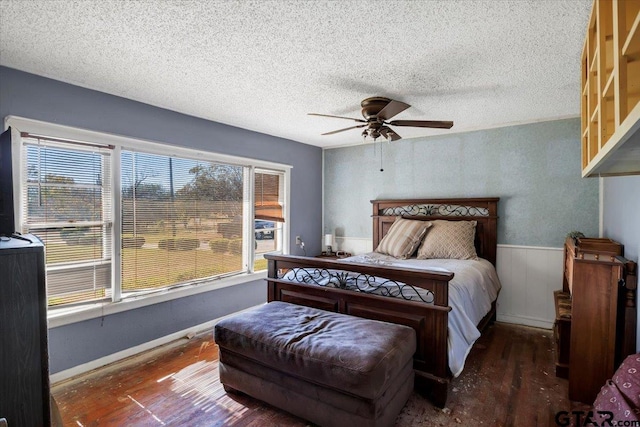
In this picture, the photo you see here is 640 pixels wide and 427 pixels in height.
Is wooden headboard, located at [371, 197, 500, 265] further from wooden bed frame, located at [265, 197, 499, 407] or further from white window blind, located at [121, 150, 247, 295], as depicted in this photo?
white window blind, located at [121, 150, 247, 295]

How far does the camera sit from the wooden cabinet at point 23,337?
1.08 m

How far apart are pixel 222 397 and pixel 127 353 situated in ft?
3.86

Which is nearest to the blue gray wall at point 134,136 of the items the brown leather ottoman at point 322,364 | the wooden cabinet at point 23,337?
the brown leather ottoman at point 322,364

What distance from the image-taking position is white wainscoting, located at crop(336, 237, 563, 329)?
342 centimetres

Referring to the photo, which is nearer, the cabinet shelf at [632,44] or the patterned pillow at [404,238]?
the cabinet shelf at [632,44]

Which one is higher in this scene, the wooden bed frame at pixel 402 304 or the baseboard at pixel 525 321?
the wooden bed frame at pixel 402 304

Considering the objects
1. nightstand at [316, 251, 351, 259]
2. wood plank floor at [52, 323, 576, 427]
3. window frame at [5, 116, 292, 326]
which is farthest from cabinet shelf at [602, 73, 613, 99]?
nightstand at [316, 251, 351, 259]

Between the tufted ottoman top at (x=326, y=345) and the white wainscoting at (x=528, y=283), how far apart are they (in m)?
2.21

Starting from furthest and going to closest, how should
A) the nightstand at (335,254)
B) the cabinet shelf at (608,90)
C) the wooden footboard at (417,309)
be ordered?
the nightstand at (335,254)
the wooden footboard at (417,309)
the cabinet shelf at (608,90)

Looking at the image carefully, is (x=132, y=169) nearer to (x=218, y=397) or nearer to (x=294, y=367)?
(x=218, y=397)

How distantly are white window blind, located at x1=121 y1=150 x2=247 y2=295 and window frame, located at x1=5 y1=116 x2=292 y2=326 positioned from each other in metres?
0.06

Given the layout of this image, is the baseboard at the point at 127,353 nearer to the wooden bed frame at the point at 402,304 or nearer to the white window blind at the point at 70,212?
the white window blind at the point at 70,212

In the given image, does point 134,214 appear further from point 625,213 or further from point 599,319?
point 625,213

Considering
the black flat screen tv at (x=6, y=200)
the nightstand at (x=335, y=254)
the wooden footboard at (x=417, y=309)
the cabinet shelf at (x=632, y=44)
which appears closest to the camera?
the cabinet shelf at (x=632, y=44)
